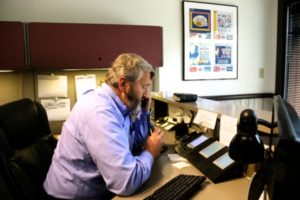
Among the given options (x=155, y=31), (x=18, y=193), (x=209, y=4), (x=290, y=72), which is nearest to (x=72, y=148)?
(x=18, y=193)

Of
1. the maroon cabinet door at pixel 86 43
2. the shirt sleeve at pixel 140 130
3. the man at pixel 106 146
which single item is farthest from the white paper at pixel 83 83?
the man at pixel 106 146

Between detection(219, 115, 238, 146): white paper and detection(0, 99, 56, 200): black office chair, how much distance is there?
0.95 meters

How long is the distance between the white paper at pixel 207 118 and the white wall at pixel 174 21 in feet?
3.97

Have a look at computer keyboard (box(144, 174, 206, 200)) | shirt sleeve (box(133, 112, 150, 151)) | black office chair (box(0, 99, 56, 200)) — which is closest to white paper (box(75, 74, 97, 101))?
black office chair (box(0, 99, 56, 200))

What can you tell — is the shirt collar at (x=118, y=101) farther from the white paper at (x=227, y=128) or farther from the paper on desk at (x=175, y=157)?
the white paper at (x=227, y=128)

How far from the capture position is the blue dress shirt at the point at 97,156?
105cm

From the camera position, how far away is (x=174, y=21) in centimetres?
295

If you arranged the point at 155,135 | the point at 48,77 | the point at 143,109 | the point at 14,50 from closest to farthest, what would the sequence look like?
the point at 155,135
the point at 143,109
the point at 14,50
the point at 48,77

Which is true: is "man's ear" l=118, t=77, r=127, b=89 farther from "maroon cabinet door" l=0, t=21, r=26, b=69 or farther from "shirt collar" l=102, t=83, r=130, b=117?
"maroon cabinet door" l=0, t=21, r=26, b=69

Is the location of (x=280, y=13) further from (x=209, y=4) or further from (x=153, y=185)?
(x=153, y=185)

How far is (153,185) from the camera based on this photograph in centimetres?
113

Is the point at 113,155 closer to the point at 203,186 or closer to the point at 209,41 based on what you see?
the point at 203,186

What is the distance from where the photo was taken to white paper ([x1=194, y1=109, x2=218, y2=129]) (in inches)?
56.5

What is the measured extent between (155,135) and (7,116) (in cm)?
73
